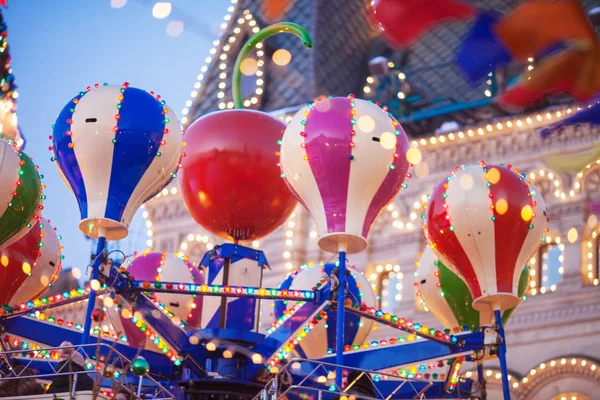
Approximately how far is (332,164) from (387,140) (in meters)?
0.65

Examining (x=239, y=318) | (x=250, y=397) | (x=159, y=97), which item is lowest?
(x=250, y=397)

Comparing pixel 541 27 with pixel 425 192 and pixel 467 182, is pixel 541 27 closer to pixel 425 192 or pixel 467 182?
→ pixel 467 182

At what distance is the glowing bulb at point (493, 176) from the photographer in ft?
35.3

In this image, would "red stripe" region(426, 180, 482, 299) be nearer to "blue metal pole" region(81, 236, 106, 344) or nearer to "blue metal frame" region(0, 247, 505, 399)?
"blue metal frame" region(0, 247, 505, 399)

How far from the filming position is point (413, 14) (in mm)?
3057

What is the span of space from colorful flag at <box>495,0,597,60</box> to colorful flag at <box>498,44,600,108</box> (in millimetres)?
89

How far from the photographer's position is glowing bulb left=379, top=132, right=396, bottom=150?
1045 centimetres

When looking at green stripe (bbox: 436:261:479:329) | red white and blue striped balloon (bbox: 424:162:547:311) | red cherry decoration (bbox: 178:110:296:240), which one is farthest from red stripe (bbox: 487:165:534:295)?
red cherry decoration (bbox: 178:110:296:240)

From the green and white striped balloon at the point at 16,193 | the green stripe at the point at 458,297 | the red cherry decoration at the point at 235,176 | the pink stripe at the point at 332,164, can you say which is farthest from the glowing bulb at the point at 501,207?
the green and white striped balloon at the point at 16,193

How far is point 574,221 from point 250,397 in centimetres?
648

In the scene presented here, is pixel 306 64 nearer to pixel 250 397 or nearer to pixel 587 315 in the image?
pixel 587 315

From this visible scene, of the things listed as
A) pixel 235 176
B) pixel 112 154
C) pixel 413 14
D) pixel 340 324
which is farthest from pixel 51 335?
pixel 413 14

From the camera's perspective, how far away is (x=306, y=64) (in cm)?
1883

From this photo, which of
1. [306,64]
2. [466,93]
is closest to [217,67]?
[306,64]
